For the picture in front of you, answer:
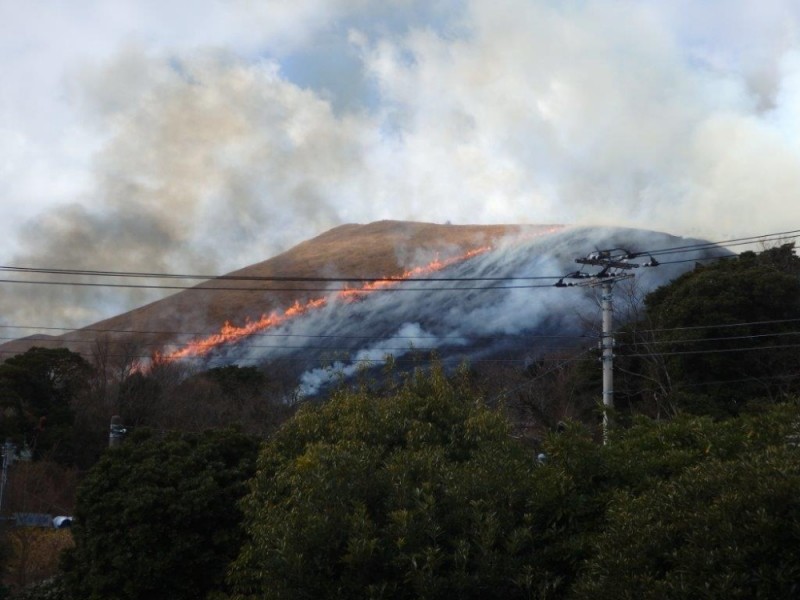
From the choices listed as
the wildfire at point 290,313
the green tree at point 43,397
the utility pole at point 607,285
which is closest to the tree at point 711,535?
the utility pole at point 607,285

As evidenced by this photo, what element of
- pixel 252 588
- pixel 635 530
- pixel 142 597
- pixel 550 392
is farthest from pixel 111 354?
pixel 635 530

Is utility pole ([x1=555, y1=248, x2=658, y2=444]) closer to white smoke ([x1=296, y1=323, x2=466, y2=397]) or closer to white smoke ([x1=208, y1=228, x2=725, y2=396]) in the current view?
white smoke ([x1=296, y1=323, x2=466, y2=397])

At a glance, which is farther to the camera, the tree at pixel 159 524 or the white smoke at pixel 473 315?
the white smoke at pixel 473 315

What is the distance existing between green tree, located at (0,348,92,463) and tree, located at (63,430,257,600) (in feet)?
93.7

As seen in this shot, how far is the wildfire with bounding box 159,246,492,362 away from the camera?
114375mm

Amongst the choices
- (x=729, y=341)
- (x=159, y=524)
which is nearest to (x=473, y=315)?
(x=729, y=341)

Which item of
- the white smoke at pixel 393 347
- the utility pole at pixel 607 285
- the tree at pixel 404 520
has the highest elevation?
the utility pole at pixel 607 285

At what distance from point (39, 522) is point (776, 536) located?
32.5 metres

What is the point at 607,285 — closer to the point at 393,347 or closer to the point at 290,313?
the point at 393,347

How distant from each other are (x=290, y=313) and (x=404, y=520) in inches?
5029

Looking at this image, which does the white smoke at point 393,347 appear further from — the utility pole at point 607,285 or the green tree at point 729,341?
the utility pole at point 607,285

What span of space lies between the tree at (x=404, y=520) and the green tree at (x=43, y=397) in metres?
37.8

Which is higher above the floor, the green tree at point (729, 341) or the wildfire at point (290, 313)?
the wildfire at point (290, 313)

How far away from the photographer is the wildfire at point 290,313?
114375 millimetres
